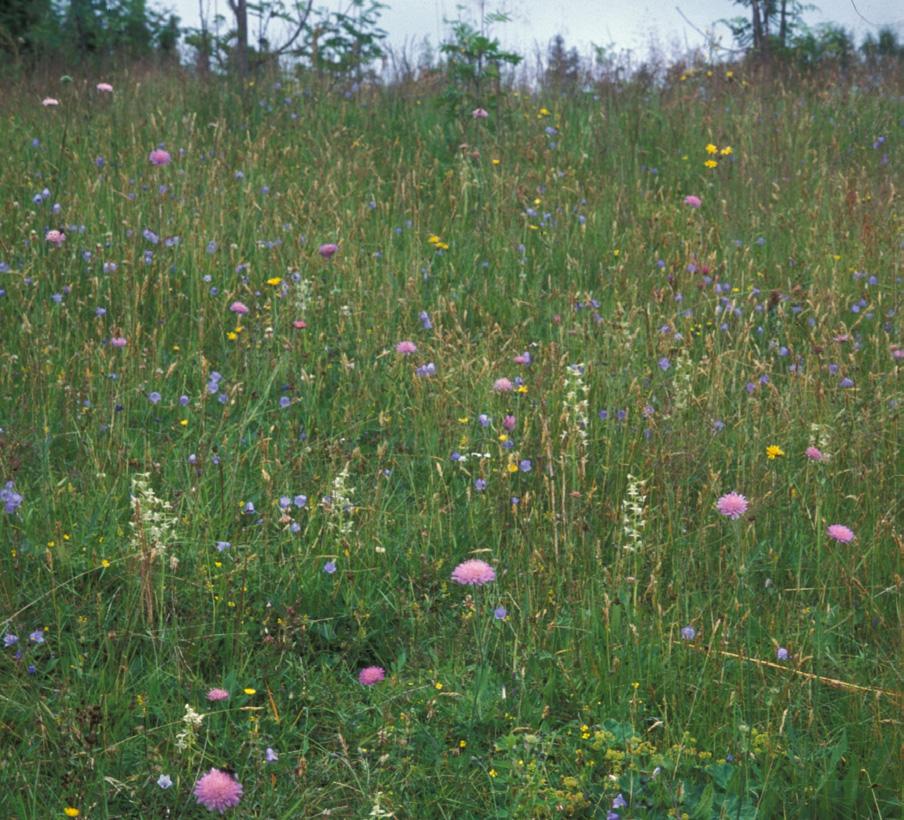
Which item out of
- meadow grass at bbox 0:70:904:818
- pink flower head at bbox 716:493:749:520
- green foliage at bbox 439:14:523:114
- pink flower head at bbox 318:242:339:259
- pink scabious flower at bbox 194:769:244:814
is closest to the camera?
pink scabious flower at bbox 194:769:244:814

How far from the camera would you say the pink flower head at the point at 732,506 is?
223cm

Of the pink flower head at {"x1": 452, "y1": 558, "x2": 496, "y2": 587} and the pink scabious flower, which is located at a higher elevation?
the pink flower head at {"x1": 452, "y1": 558, "x2": 496, "y2": 587}

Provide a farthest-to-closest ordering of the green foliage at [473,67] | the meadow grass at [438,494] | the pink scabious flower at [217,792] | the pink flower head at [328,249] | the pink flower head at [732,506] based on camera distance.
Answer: the green foliage at [473,67]
the pink flower head at [328,249]
the pink flower head at [732,506]
the meadow grass at [438,494]
the pink scabious flower at [217,792]

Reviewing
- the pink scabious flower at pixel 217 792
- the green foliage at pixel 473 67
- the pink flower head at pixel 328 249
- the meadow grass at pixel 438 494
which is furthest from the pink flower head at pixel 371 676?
the green foliage at pixel 473 67

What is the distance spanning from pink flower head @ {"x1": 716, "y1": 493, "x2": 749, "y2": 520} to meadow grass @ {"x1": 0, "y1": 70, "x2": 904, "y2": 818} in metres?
0.02

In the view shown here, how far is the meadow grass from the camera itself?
185cm

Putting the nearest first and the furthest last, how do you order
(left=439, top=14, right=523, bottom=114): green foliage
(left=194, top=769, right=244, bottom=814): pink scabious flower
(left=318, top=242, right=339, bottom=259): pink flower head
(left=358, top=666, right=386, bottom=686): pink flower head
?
(left=194, top=769, right=244, bottom=814): pink scabious flower
(left=358, top=666, right=386, bottom=686): pink flower head
(left=318, top=242, right=339, bottom=259): pink flower head
(left=439, top=14, right=523, bottom=114): green foliage

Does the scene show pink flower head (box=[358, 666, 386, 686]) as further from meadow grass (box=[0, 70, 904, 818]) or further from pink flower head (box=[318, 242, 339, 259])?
pink flower head (box=[318, 242, 339, 259])

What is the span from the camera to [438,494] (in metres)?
2.52

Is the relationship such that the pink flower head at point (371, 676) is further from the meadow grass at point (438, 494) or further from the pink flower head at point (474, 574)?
the pink flower head at point (474, 574)

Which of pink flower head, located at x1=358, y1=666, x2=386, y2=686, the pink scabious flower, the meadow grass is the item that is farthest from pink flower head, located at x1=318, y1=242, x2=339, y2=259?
the pink scabious flower

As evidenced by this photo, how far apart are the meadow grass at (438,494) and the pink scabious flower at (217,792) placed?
133mm

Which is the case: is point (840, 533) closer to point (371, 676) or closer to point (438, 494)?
point (438, 494)

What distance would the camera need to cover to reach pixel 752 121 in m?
6.30
